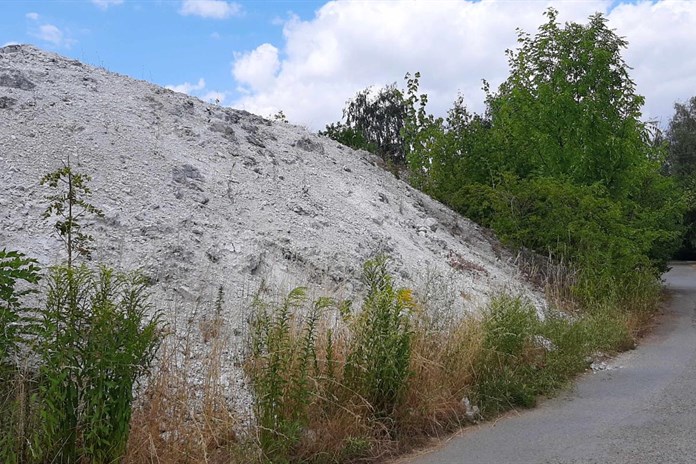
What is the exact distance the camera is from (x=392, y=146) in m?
22.0

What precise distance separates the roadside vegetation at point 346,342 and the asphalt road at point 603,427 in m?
0.27

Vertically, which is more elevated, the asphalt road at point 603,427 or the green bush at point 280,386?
the green bush at point 280,386

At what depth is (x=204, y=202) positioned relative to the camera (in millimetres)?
9984

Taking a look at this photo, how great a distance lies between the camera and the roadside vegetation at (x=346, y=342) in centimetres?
440

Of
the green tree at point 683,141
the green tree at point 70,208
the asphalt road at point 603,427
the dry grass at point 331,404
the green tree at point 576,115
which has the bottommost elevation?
the asphalt road at point 603,427

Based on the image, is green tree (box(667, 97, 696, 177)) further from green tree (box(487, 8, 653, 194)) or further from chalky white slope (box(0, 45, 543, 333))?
chalky white slope (box(0, 45, 543, 333))

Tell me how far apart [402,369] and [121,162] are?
590 centimetres

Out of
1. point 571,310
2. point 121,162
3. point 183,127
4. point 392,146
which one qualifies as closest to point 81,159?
point 121,162

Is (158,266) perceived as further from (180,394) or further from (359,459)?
(359,459)

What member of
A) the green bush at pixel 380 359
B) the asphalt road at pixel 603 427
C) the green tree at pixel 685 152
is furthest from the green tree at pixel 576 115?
the green tree at pixel 685 152

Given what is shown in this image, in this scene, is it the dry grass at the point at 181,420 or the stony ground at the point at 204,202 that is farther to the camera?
the stony ground at the point at 204,202

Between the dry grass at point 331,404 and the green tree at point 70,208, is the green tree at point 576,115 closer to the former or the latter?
the dry grass at point 331,404

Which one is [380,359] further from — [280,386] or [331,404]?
[280,386]

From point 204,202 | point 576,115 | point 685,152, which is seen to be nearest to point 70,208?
point 204,202
